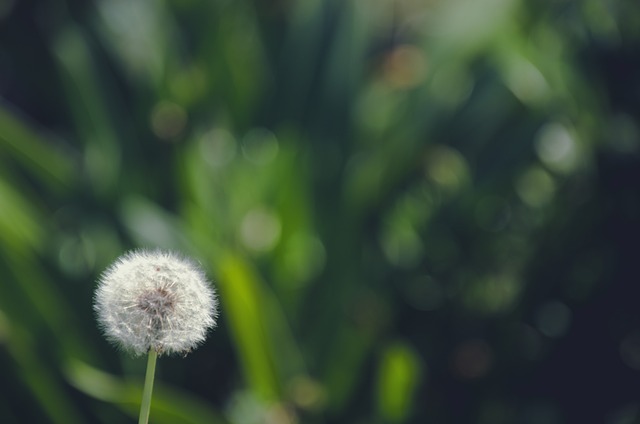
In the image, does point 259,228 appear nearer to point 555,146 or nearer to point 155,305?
point 555,146

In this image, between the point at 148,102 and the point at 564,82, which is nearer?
the point at 564,82

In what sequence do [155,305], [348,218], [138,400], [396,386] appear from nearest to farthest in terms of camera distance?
[155,305] → [138,400] → [396,386] → [348,218]

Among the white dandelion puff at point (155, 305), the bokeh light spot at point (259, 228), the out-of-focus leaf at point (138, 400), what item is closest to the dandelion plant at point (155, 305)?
the white dandelion puff at point (155, 305)

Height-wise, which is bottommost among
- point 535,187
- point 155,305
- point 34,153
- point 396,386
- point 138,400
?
point 155,305

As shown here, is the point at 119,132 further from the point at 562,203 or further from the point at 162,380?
the point at 562,203

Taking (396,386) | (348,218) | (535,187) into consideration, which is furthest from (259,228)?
(535,187)

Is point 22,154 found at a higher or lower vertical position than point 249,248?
higher

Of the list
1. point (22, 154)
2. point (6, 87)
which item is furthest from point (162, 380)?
point (6, 87)
